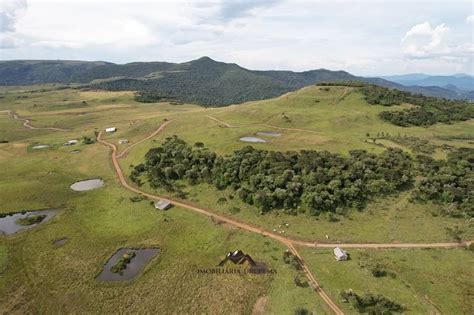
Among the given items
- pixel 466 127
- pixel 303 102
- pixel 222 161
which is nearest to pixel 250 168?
pixel 222 161

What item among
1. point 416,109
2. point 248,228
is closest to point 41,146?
point 248,228

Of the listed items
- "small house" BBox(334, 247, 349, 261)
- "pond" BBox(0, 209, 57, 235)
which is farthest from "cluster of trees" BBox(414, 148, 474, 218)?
"pond" BBox(0, 209, 57, 235)

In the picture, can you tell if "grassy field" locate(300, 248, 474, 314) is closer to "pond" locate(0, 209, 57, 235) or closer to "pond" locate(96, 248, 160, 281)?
"pond" locate(96, 248, 160, 281)

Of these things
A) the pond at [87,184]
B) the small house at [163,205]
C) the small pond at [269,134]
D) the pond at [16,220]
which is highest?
the small pond at [269,134]

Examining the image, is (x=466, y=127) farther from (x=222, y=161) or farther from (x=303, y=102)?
(x=222, y=161)

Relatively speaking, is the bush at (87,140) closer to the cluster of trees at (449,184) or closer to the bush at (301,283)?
the bush at (301,283)

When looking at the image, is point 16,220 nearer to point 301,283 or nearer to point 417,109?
point 301,283

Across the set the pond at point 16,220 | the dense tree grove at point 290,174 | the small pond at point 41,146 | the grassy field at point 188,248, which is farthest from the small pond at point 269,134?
the small pond at point 41,146
